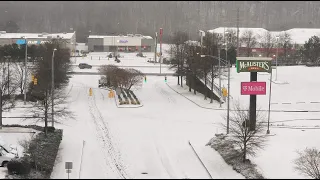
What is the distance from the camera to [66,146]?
32125mm

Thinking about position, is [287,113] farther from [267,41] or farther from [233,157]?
[267,41]

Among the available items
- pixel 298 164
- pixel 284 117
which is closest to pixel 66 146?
pixel 298 164

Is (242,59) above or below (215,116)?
above

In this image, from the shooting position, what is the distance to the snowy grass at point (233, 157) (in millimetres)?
25089

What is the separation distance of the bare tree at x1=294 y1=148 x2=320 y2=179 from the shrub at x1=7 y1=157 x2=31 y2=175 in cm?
1406

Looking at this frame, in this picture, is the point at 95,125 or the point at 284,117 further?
the point at 284,117

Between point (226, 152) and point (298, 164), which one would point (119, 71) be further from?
point (298, 164)

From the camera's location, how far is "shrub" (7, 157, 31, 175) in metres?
23.2

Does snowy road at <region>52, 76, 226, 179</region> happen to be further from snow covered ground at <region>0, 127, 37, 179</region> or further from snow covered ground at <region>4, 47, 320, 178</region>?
Answer: snow covered ground at <region>0, 127, 37, 179</region>

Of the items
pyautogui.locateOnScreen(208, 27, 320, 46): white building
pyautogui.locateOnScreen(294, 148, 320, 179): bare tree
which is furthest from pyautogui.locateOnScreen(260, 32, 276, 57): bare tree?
pyautogui.locateOnScreen(294, 148, 320, 179): bare tree

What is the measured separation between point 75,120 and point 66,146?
10316 mm

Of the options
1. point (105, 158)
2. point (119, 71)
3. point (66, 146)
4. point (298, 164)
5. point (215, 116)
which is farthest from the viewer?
point (119, 71)

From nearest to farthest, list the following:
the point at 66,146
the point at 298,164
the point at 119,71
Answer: the point at 298,164 → the point at 66,146 → the point at 119,71

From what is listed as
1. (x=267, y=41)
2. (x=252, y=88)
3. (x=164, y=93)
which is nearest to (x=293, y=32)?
(x=267, y=41)
